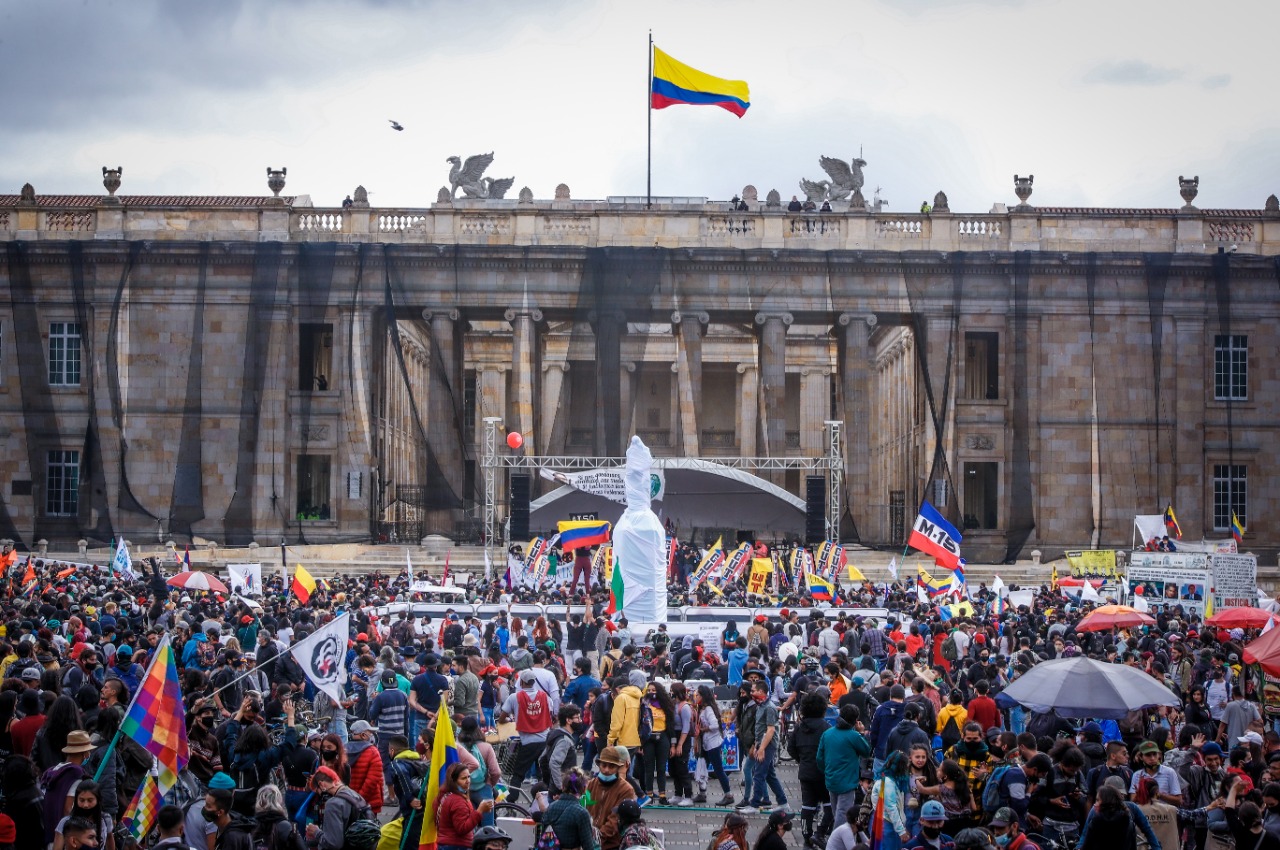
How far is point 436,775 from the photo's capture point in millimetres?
11000

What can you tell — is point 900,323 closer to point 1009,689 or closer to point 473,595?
point 473,595

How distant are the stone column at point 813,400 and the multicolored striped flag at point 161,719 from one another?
58.6 metres

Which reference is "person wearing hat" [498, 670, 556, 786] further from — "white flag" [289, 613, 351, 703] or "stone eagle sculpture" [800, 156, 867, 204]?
"stone eagle sculpture" [800, 156, 867, 204]

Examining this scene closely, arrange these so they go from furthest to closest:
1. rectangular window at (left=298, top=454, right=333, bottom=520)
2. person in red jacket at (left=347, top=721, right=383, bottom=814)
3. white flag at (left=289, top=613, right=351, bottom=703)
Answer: rectangular window at (left=298, top=454, right=333, bottom=520) < white flag at (left=289, top=613, right=351, bottom=703) < person in red jacket at (left=347, top=721, right=383, bottom=814)

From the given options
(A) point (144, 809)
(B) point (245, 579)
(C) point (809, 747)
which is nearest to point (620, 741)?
(C) point (809, 747)

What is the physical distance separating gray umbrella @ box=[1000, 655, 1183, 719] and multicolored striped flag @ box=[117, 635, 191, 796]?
732cm

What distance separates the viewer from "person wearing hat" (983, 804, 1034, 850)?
10032 millimetres

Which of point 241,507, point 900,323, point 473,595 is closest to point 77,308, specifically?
point 241,507

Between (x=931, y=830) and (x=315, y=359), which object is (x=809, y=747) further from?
(x=315, y=359)

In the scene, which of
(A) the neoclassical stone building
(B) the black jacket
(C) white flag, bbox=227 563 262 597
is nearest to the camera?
(B) the black jacket

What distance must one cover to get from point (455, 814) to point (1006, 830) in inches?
150

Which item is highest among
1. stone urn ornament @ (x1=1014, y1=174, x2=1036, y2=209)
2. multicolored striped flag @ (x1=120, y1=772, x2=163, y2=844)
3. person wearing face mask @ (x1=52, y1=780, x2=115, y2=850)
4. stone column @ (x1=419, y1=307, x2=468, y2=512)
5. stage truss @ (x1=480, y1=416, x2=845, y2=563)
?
stone urn ornament @ (x1=1014, y1=174, x2=1036, y2=209)

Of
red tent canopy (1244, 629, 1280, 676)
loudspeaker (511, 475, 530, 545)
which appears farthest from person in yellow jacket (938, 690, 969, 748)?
loudspeaker (511, 475, 530, 545)

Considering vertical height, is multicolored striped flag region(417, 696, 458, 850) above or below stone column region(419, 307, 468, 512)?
below
